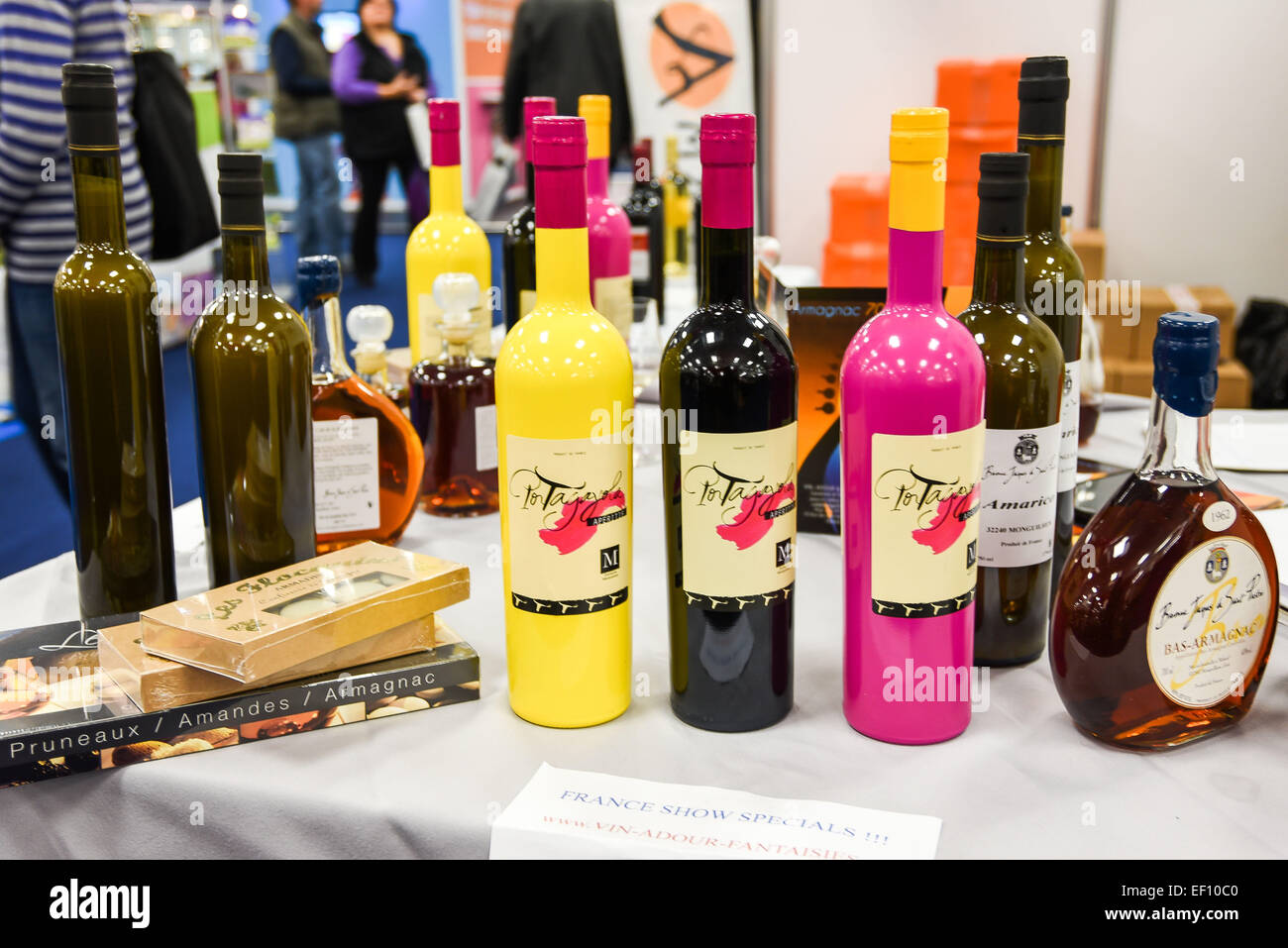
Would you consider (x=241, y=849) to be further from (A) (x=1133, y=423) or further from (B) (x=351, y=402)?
(A) (x=1133, y=423)

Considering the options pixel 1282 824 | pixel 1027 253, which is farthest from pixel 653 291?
pixel 1282 824

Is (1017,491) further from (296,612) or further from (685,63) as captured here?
(685,63)

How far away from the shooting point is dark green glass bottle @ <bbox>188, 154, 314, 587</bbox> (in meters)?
0.93

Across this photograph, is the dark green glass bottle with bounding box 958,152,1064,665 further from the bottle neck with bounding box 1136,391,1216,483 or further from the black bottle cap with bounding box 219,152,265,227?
the black bottle cap with bounding box 219,152,265,227

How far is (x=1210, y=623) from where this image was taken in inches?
30.0

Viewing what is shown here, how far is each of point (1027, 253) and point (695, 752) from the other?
483mm

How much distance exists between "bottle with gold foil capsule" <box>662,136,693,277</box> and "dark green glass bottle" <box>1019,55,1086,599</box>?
1.72 m

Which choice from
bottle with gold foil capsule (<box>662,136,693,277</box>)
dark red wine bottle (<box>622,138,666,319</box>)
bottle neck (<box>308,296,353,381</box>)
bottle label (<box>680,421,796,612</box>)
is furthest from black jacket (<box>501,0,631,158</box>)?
bottle label (<box>680,421,796,612</box>)

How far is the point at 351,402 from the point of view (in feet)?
3.76

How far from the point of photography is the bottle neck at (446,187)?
1455 mm

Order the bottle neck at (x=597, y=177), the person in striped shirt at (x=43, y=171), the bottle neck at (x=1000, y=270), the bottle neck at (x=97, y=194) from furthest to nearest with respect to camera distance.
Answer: the person in striped shirt at (x=43, y=171), the bottle neck at (x=597, y=177), the bottle neck at (x=97, y=194), the bottle neck at (x=1000, y=270)

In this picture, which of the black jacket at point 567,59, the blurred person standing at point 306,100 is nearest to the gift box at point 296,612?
the black jacket at point 567,59

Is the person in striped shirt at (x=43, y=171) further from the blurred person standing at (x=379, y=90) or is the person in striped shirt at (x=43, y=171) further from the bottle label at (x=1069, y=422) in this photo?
the blurred person standing at (x=379, y=90)

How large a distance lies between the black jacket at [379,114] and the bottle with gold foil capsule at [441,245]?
3.58m
